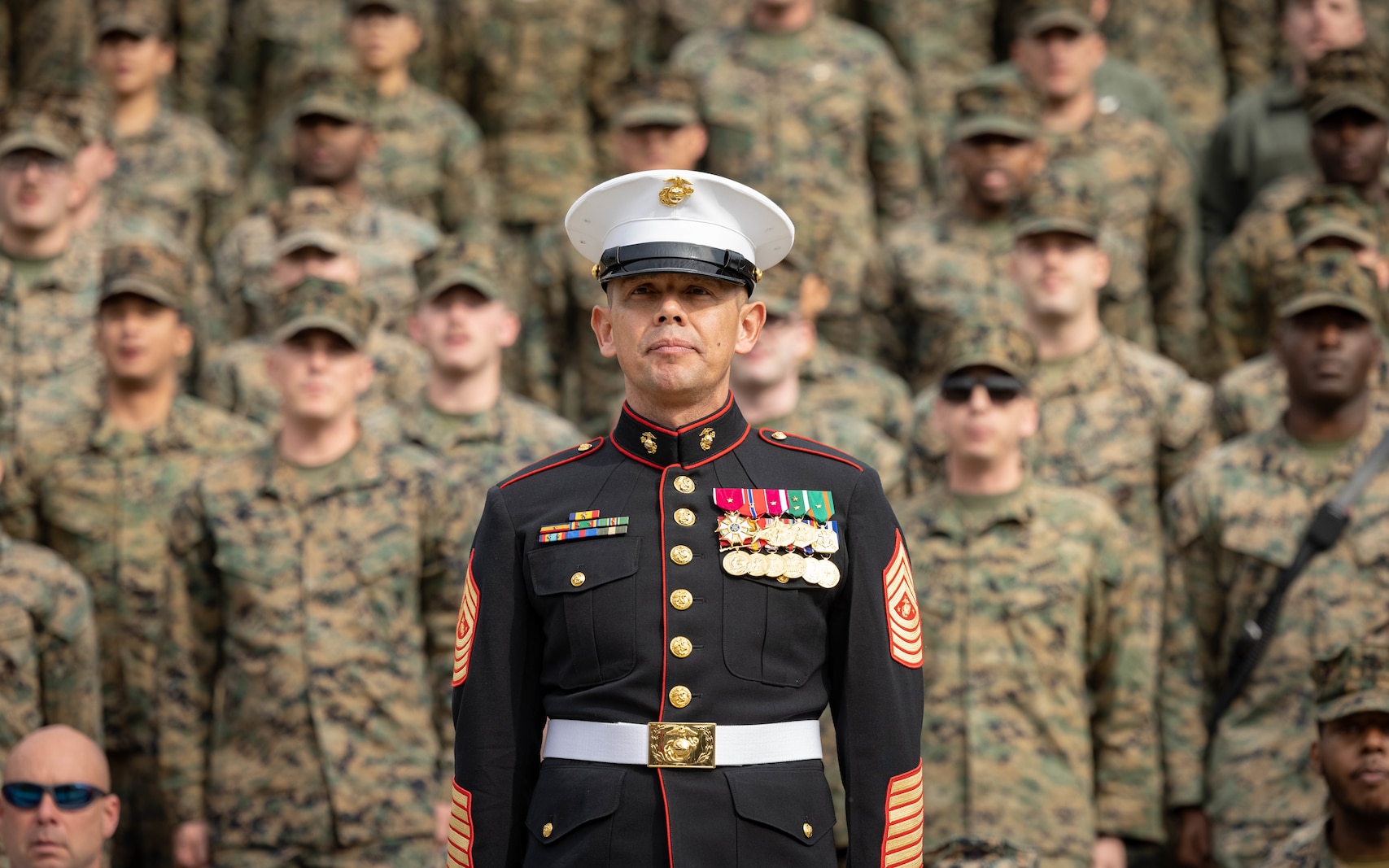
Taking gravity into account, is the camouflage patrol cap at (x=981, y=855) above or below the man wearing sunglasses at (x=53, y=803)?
below

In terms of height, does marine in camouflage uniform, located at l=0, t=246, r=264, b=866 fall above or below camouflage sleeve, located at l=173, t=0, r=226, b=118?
below

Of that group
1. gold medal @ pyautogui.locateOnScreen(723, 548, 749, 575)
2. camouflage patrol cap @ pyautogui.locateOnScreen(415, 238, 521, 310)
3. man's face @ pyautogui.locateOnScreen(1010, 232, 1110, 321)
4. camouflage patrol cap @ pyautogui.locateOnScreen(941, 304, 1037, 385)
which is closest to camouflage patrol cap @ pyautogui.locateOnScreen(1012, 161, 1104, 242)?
man's face @ pyautogui.locateOnScreen(1010, 232, 1110, 321)

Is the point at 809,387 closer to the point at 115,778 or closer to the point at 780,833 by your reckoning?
the point at 115,778

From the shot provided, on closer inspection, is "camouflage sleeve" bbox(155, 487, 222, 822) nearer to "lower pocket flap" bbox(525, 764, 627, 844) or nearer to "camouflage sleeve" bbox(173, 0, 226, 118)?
"lower pocket flap" bbox(525, 764, 627, 844)

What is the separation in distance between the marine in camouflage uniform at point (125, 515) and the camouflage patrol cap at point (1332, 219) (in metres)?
4.06

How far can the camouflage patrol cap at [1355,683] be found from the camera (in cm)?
540

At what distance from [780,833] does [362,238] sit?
18.9ft

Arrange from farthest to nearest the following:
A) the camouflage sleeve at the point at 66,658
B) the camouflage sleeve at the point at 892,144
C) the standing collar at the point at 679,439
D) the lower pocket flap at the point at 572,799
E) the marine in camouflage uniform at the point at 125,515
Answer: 1. the camouflage sleeve at the point at 892,144
2. the marine in camouflage uniform at the point at 125,515
3. the camouflage sleeve at the point at 66,658
4. the standing collar at the point at 679,439
5. the lower pocket flap at the point at 572,799

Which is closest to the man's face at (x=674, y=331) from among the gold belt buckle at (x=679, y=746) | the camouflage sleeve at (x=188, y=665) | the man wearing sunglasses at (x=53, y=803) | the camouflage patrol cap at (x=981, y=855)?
the gold belt buckle at (x=679, y=746)

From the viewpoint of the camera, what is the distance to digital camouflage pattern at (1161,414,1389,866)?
239 inches

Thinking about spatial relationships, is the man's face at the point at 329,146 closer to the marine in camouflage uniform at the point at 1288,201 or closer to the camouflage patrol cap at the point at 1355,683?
the marine in camouflage uniform at the point at 1288,201

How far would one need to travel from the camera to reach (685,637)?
10.9 feet

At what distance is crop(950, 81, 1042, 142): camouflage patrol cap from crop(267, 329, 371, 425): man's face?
9.93ft

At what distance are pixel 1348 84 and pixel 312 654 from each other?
5156 millimetres
